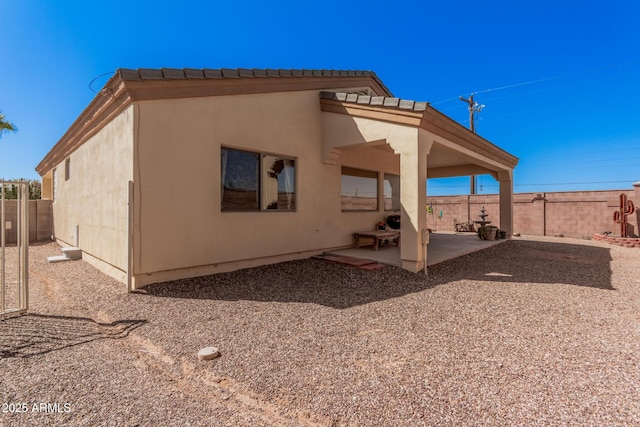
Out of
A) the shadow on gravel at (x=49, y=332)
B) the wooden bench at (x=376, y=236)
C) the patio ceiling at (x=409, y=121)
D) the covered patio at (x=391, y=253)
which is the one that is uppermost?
the patio ceiling at (x=409, y=121)

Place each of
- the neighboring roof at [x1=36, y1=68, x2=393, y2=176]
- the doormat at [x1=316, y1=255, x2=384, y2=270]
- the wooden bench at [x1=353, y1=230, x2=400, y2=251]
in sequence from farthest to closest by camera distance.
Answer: the wooden bench at [x1=353, y1=230, x2=400, y2=251] → the doormat at [x1=316, y1=255, x2=384, y2=270] → the neighboring roof at [x1=36, y1=68, x2=393, y2=176]

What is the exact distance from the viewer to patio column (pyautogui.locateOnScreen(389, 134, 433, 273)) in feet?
19.5

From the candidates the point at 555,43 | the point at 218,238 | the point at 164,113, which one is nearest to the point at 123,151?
the point at 164,113

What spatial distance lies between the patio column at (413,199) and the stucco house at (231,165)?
0.9 inches

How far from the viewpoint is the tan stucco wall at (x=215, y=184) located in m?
4.98

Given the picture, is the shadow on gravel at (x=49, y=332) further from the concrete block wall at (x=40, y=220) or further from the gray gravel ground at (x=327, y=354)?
the concrete block wall at (x=40, y=220)

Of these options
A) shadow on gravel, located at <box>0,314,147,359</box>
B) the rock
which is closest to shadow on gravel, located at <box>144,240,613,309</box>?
shadow on gravel, located at <box>0,314,147,359</box>

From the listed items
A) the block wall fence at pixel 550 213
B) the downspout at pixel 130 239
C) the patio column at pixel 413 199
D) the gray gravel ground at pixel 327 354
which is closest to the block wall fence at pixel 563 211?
the block wall fence at pixel 550 213

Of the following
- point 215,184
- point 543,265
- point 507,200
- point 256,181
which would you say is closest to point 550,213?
point 507,200

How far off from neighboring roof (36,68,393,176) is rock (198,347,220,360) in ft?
14.0

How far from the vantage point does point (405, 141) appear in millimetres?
6117

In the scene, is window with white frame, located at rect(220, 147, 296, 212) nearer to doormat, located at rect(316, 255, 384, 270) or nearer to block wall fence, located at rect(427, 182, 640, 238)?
doormat, located at rect(316, 255, 384, 270)

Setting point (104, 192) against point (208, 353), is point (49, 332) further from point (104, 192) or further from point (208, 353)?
point (104, 192)

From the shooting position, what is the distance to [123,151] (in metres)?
5.25
